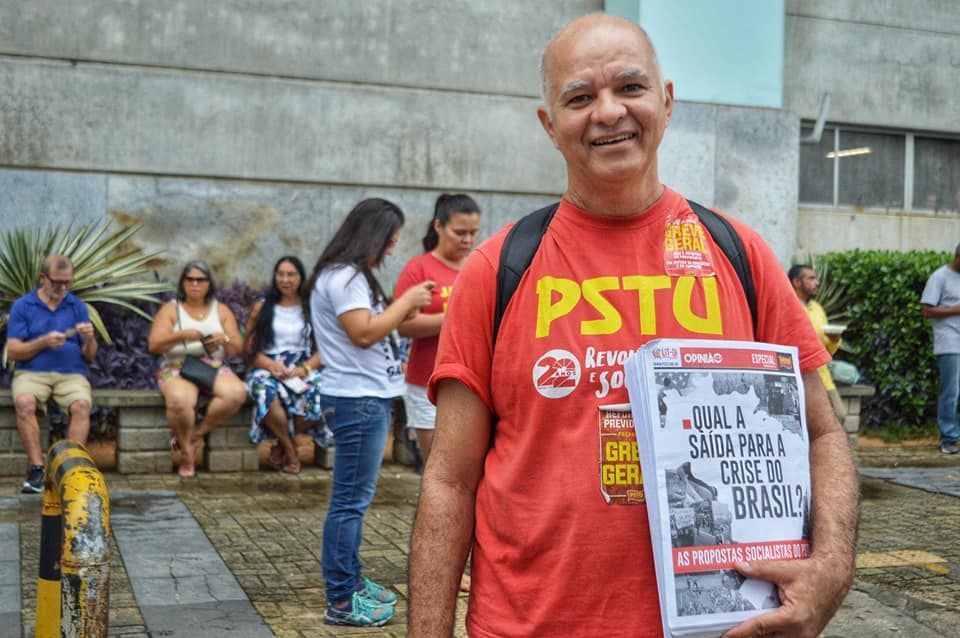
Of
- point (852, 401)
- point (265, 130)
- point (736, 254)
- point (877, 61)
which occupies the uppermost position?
point (877, 61)

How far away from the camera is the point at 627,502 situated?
2.13 meters

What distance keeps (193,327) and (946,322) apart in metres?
7.17

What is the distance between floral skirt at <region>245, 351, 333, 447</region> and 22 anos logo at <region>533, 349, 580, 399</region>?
299 inches

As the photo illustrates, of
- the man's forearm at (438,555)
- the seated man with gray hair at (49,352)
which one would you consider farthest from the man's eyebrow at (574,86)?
the seated man with gray hair at (49,352)

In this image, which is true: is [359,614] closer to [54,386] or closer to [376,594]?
[376,594]

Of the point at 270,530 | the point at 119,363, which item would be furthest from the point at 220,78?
the point at 270,530

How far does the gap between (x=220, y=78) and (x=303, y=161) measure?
1.19 m

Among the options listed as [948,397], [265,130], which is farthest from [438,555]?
[265,130]

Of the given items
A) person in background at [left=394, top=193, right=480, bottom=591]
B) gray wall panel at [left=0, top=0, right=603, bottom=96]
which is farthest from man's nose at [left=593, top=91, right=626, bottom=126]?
gray wall panel at [left=0, top=0, right=603, bottom=96]

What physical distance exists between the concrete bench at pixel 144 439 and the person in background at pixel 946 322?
21.7 ft

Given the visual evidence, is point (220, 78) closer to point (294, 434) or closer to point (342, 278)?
point (294, 434)

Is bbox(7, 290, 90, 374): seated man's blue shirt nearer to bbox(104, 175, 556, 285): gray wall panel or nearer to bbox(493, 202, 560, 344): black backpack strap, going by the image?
bbox(104, 175, 556, 285): gray wall panel

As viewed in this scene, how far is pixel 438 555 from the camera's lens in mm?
2324

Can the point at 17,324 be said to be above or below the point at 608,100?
below
